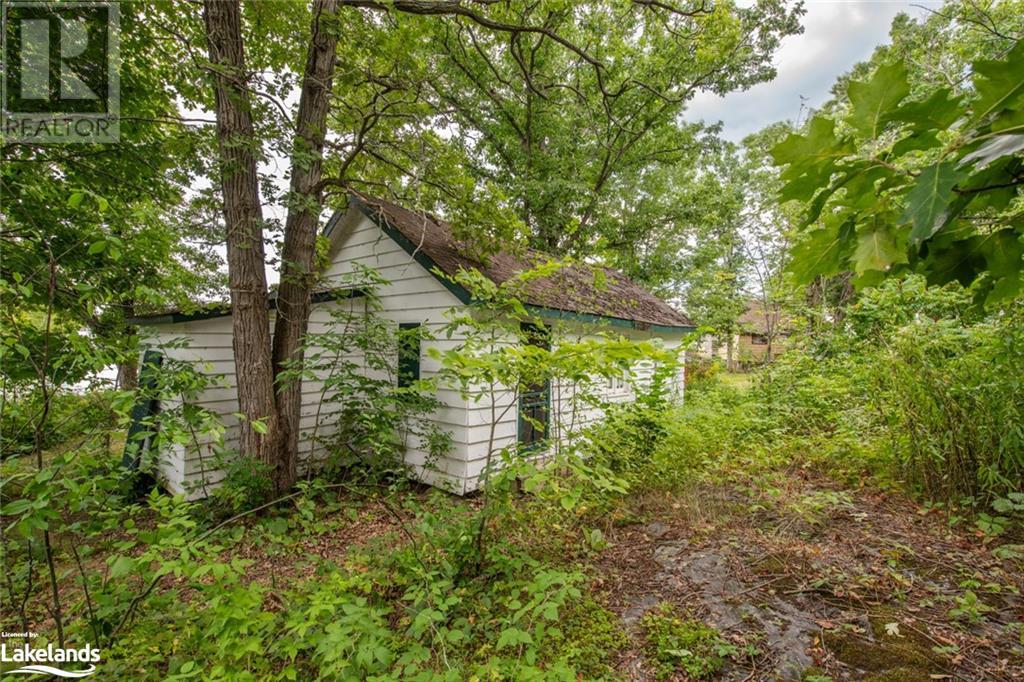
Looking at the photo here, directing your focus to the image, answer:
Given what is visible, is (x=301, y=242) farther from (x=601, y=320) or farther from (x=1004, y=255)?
(x=1004, y=255)

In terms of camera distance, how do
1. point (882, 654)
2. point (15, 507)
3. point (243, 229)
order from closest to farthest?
point (15, 507) → point (882, 654) → point (243, 229)

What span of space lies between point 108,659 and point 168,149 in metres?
4.76

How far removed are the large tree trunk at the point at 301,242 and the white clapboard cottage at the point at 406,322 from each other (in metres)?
0.33

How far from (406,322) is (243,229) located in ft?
7.15

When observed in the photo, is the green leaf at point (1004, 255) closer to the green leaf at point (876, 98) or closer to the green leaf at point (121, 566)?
the green leaf at point (876, 98)

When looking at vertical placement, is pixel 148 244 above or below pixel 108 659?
above

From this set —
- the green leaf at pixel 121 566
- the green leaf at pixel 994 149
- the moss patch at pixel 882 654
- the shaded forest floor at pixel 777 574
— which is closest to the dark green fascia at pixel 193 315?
the shaded forest floor at pixel 777 574

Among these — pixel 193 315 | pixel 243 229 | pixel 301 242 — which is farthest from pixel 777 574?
pixel 193 315

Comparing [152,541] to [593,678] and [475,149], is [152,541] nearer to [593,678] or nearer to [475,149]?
[593,678]

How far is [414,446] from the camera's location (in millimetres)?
5379

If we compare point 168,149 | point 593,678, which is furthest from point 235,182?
point 593,678

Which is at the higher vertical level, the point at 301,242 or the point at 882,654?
the point at 301,242

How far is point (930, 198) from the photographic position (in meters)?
0.76

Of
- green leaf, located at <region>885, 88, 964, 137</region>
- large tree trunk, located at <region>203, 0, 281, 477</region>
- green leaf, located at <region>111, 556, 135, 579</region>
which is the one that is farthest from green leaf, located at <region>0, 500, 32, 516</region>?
green leaf, located at <region>885, 88, 964, 137</region>
